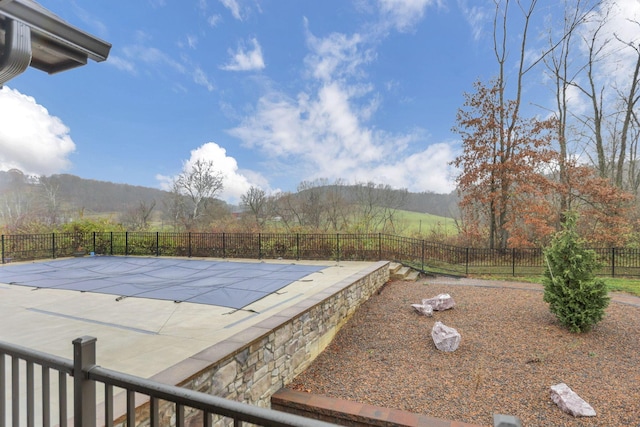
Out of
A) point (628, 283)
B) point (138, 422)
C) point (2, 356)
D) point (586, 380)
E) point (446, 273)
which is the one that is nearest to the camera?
point (2, 356)

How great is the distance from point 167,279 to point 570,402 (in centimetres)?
709

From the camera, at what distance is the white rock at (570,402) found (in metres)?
2.98

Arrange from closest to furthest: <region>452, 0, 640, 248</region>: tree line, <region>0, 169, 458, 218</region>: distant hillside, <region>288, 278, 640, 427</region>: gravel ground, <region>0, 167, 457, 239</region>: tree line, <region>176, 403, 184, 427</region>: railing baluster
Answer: <region>176, 403, 184, 427</region>: railing baluster < <region>288, 278, 640, 427</region>: gravel ground < <region>452, 0, 640, 248</region>: tree line < <region>0, 167, 457, 239</region>: tree line < <region>0, 169, 458, 218</region>: distant hillside

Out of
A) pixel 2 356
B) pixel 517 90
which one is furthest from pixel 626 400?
pixel 517 90

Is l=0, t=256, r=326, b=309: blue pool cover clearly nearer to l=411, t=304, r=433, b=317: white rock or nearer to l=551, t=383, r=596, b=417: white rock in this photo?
l=411, t=304, r=433, b=317: white rock

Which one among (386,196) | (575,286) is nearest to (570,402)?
(575,286)

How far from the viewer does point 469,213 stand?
1290 cm

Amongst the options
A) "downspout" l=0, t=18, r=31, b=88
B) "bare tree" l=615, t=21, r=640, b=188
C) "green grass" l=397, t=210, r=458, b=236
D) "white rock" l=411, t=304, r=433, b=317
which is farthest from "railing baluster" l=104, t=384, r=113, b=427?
"bare tree" l=615, t=21, r=640, b=188

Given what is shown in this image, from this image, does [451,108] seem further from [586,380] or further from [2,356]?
[2,356]

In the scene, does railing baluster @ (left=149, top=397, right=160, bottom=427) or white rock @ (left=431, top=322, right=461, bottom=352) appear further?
white rock @ (left=431, top=322, right=461, bottom=352)

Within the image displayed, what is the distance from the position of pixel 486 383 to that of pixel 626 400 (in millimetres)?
1298

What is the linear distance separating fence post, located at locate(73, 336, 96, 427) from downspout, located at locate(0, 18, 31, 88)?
162 cm

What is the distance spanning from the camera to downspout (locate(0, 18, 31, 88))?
1.70m

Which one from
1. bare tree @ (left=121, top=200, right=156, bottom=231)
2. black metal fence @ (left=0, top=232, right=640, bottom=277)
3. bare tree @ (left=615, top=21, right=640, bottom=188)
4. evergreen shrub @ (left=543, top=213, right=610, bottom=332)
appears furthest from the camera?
bare tree @ (left=121, top=200, right=156, bottom=231)
